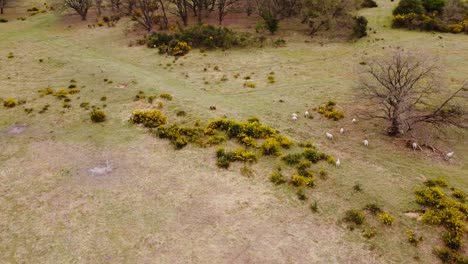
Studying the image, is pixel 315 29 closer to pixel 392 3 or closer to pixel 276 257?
pixel 392 3

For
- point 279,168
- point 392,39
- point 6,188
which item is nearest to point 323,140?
point 279,168

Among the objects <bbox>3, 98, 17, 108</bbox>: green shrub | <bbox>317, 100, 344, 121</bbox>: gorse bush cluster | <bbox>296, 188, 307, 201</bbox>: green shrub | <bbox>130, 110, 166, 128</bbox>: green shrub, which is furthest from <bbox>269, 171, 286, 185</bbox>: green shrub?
<bbox>3, 98, 17, 108</bbox>: green shrub

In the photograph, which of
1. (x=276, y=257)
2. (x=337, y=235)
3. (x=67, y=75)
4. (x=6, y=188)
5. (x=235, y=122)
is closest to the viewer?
(x=276, y=257)

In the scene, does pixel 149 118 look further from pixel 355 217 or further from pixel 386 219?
pixel 386 219

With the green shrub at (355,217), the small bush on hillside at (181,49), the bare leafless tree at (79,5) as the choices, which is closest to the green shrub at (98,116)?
the small bush on hillside at (181,49)

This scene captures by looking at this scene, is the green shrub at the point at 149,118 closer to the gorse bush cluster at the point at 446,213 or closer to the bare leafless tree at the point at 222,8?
the gorse bush cluster at the point at 446,213

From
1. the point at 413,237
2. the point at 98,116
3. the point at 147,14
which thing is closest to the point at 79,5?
the point at 147,14
